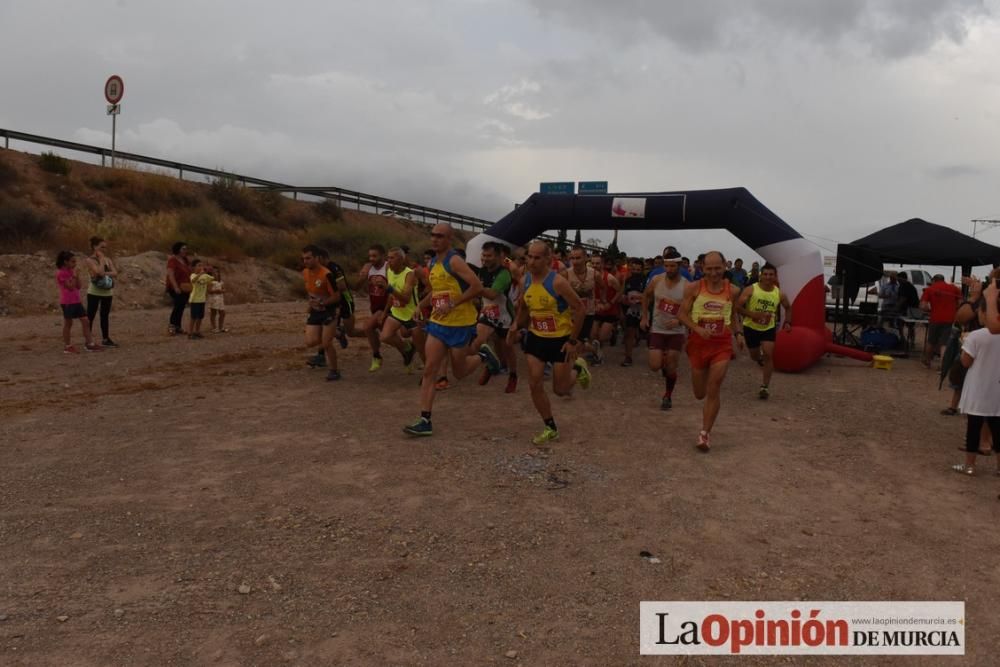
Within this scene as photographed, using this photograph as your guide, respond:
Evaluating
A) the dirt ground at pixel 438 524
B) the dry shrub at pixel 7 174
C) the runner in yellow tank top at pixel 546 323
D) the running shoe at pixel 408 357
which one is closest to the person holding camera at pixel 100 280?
the dirt ground at pixel 438 524

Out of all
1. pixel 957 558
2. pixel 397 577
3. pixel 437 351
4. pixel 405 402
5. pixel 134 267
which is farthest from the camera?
pixel 134 267

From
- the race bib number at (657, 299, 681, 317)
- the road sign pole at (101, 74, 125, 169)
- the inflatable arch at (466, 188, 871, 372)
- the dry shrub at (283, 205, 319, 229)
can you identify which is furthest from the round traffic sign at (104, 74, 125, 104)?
the race bib number at (657, 299, 681, 317)

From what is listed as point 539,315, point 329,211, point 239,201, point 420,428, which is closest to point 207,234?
point 239,201

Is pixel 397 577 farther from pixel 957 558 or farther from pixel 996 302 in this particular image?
pixel 996 302

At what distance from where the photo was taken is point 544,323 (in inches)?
228

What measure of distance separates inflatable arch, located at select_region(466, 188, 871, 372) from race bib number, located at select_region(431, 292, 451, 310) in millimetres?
5500

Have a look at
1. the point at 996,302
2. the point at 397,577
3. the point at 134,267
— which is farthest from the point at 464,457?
the point at 134,267

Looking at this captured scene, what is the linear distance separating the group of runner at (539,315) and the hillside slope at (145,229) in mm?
10341

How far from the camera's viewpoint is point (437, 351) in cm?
621

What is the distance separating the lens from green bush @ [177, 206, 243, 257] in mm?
21453

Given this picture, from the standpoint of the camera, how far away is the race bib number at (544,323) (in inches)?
227

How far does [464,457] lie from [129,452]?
2.72 meters

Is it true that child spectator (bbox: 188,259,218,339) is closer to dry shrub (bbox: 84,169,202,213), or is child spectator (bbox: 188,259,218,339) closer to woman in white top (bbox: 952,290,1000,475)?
woman in white top (bbox: 952,290,1000,475)

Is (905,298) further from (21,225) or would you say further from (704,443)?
(21,225)
